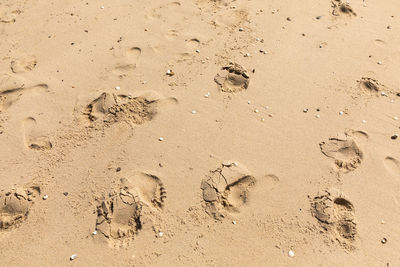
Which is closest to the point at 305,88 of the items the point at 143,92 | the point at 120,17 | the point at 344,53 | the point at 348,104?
the point at 348,104

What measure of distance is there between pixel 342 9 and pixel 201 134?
9.00ft

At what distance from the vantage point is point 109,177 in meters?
2.87

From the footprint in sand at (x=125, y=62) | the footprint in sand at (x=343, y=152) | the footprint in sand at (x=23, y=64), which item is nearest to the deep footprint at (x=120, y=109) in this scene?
the footprint in sand at (x=125, y=62)

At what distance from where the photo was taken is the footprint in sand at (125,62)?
11.6 feet

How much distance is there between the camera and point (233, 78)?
136 inches

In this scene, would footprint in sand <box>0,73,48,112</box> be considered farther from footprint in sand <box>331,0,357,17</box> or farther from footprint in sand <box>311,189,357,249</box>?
footprint in sand <box>331,0,357,17</box>

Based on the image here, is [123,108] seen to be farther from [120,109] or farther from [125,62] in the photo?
[125,62]

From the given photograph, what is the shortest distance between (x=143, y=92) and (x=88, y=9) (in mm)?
1824

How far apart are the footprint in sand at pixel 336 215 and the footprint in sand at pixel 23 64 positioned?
140 inches

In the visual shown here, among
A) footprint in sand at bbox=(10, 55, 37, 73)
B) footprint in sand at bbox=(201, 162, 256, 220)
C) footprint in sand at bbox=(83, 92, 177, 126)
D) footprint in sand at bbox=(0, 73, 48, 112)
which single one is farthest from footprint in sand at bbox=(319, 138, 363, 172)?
footprint in sand at bbox=(10, 55, 37, 73)

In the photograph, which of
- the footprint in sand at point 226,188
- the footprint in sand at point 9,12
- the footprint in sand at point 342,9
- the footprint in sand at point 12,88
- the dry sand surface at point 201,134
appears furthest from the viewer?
the footprint in sand at point 9,12

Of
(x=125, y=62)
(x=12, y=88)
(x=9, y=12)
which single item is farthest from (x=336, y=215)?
(x=9, y=12)

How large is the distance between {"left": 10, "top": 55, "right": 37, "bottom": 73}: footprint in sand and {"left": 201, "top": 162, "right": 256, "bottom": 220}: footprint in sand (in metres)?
2.61

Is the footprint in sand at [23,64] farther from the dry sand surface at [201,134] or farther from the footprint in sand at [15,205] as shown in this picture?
the footprint in sand at [15,205]
